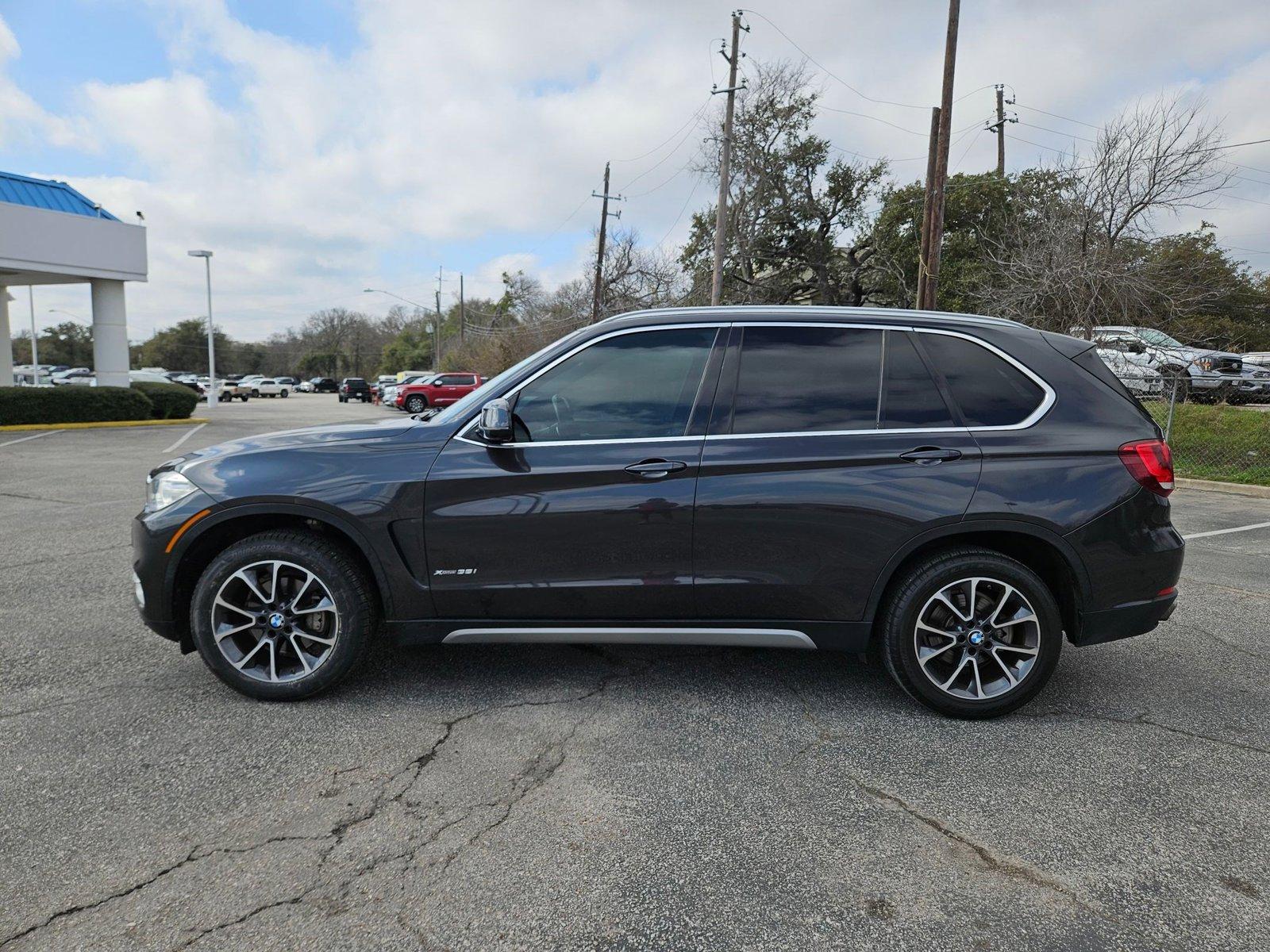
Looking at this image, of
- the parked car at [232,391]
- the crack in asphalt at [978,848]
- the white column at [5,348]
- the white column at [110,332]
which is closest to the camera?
the crack in asphalt at [978,848]

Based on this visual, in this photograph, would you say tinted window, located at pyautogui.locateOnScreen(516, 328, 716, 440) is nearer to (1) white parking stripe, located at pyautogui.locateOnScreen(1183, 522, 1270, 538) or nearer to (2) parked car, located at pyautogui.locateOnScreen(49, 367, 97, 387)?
(1) white parking stripe, located at pyautogui.locateOnScreen(1183, 522, 1270, 538)

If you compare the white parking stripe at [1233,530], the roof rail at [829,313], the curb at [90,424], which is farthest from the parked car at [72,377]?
the white parking stripe at [1233,530]

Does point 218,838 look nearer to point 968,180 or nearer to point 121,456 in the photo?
point 121,456

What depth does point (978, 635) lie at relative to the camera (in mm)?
3617

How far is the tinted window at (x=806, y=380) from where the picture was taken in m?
3.69

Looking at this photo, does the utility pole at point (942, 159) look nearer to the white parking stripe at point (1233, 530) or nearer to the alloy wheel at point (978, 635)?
the white parking stripe at point (1233, 530)

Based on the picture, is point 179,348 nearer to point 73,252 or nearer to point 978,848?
point 73,252

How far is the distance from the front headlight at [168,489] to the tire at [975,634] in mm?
3232

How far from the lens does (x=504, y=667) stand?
13.9ft

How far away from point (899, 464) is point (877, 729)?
1164 millimetres

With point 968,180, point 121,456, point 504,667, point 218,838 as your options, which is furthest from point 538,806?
point 968,180

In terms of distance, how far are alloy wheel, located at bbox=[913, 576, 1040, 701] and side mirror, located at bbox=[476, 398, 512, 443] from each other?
200 cm

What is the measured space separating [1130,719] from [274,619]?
3.91m

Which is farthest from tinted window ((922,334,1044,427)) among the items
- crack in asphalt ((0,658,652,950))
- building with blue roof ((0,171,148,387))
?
building with blue roof ((0,171,148,387))
